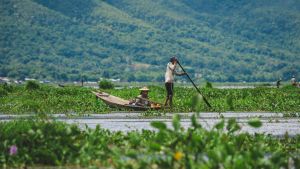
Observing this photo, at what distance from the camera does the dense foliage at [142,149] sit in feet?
35.1

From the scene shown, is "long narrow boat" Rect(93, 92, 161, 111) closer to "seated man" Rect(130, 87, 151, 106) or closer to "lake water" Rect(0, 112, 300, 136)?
"seated man" Rect(130, 87, 151, 106)

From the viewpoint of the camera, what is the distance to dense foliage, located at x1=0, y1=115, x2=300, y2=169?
35.1ft

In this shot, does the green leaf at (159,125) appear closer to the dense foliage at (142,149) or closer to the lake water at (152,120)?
the dense foliage at (142,149)

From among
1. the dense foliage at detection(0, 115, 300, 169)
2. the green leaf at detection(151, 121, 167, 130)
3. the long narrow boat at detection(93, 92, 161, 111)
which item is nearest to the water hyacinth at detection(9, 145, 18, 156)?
the dense foliage at detection(0, 115, 300, 169)

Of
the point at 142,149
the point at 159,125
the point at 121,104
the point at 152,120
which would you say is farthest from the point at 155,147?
the point at 121,104

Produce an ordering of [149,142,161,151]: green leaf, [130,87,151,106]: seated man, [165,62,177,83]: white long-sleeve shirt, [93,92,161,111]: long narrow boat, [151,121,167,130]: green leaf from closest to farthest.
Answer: [151,121,167,130]: green leaf, [149,142,161,151]: green leaf, [93,92,161,111]: long narrow boat, [130,87,151,106]: seated man, [165,62,177,83]: white long-sleeve shirt

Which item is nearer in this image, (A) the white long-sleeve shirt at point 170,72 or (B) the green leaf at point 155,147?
(B) the green leaf at point 155,147

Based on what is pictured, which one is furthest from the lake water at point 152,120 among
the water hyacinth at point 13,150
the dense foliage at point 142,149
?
the water hyacinth at point 13,150

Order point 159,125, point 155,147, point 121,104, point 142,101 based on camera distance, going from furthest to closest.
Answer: point 121,104, point 142,101, point 155,147, point 159,125

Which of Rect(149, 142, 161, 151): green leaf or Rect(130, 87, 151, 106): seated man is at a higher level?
Rect(149, 142, 161, 151): green leaf

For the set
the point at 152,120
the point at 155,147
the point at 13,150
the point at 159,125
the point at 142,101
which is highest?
the point at 159,125

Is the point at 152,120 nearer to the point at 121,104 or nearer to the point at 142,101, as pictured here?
the point at 142,101

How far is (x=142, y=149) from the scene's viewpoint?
13.0 metres

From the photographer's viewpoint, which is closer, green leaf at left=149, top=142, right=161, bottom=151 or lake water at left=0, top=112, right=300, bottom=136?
green leaf at left=149, top=142, right=161, bottom=151
